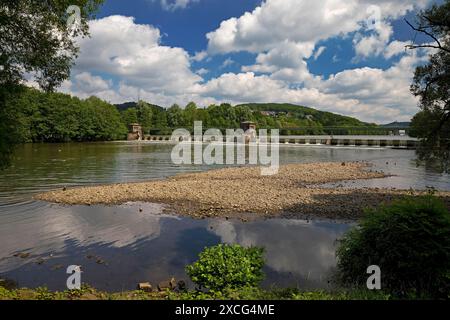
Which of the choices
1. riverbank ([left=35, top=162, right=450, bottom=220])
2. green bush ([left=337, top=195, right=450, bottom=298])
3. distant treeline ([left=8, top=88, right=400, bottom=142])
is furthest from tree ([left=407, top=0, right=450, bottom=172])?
distant treeline ([left=8, top=88, right=400, bottom=142])

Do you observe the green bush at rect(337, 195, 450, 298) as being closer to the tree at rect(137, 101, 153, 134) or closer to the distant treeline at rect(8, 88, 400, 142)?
the distant treeline at rect(8, 88, 400, 142)

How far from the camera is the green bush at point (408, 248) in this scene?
5957 millimetres

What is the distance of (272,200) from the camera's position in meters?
16.8

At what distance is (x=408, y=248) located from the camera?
20.3 feet

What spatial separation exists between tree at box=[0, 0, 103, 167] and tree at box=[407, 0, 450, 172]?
44.4 ft

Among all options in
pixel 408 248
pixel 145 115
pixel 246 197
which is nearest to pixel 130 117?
pixel 145 115

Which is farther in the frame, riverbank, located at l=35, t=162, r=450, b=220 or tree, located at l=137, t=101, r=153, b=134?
tree, located at l=137, t=101, r=153, b=134

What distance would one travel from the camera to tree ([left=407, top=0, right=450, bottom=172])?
14.1 meters

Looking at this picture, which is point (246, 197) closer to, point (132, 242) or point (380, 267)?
point (132, 242)

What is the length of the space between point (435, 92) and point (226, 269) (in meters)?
13.5

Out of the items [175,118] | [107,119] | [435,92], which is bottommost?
[435,92]

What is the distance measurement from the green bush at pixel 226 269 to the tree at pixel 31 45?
777 centimetres
